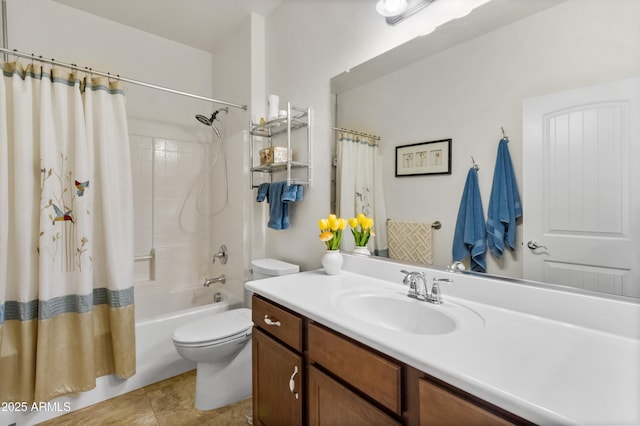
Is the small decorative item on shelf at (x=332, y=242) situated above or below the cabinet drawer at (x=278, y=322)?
above

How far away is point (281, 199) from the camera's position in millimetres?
1877

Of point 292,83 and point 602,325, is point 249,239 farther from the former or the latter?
point 602,325

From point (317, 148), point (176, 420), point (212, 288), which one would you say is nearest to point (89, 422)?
point (176, 420)

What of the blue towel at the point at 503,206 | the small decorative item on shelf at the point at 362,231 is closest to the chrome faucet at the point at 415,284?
the blue towel at the point at 503,206

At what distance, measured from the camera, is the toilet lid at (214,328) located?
1545 millimetres

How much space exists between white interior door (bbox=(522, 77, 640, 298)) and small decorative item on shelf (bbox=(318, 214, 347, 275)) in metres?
0.78

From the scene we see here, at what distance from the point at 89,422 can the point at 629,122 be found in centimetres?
262

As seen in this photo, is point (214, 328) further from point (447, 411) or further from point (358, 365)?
point (447, 411)

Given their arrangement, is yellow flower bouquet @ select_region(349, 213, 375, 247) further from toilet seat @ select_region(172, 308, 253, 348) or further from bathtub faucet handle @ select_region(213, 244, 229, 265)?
bathtub faucet handle @ select_region(213, 244, 229, 265)

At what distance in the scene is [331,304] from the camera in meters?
1.05

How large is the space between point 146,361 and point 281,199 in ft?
4.47

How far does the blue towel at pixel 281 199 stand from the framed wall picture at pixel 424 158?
705 millimetres

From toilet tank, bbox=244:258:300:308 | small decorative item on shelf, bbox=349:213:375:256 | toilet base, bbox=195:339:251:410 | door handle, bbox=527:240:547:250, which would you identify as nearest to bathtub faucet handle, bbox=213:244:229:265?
toilet tank, bbox=244:258:300:308

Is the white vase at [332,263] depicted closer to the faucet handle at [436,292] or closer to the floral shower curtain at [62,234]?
the faucet handle at [436,292]
